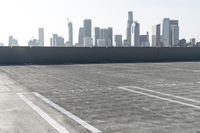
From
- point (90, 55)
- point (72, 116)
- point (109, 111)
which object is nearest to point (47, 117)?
point (72, 116)

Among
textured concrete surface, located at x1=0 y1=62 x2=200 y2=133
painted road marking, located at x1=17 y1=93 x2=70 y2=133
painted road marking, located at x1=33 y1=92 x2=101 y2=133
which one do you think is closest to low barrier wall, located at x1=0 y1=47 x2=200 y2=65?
textured concrete surface, located at x1=0 y1=62 x2=200 y2=133

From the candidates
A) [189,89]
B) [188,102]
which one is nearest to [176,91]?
[189,89]

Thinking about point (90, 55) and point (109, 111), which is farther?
point (90, 55)

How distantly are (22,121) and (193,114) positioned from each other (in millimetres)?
4249

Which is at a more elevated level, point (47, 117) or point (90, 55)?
point (90, 55)

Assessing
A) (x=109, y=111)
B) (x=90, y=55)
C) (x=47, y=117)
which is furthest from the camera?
(x=90, y=55)

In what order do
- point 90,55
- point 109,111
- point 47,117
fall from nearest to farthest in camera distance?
point 47,117 < point 109,111 < point 90,55

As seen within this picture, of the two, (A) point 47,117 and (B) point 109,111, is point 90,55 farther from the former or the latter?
(A) point 47,117

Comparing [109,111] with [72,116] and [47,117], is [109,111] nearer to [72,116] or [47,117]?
[72,116]

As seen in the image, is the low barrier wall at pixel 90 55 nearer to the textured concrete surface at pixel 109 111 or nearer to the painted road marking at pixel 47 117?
the textured concrete surface at pixel 109 111

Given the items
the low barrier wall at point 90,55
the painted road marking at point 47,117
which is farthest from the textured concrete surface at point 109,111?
the low barrier wall at point 90,55

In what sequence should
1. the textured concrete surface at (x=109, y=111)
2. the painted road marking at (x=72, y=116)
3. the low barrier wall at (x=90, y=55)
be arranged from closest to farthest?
the painted road marking at (x=72, y=116)
the textured concrete surface at (x=109, y=111)
the low barrier wall at (x=90, y=55)

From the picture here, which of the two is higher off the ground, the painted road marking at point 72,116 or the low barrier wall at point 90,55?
the low barrier wall at point 90,55

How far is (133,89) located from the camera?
51.4 feet
